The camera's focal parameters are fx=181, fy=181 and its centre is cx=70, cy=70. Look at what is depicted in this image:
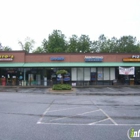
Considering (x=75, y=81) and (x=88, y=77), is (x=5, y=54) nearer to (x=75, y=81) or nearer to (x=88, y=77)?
(x=75, y=81)

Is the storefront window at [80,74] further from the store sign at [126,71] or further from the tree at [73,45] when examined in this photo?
the tree at [73,45]

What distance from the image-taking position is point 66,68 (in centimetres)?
2992

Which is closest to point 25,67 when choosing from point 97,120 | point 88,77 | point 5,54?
point 5,54

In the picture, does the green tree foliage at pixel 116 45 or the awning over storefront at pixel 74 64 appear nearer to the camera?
the awning over storefront at pixel 74 64

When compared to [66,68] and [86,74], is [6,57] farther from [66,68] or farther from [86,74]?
[86,74]

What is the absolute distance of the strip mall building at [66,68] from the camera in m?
29.5

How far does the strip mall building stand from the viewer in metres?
29.5

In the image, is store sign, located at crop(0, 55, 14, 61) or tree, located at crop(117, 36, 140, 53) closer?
store sign, located at crop(0, 55, 14, 61)

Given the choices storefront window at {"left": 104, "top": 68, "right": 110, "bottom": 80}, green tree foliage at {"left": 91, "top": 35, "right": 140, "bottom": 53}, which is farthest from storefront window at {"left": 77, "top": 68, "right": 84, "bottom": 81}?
Result: green tree foliage at {"left": 91, "top": 35, "right": 140, "bottom": 53}

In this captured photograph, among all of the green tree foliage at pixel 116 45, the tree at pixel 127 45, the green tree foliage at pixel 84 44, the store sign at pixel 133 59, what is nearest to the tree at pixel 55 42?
the green tree foliage at pixel 84 44

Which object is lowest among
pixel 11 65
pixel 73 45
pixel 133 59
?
pixel 11 65

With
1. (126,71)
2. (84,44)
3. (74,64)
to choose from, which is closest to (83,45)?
(84,44)

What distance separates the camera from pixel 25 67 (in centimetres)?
2969

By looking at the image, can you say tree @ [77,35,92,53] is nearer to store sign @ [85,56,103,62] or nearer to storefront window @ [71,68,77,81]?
store sign @ [85,56,103,62]
